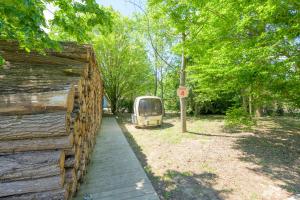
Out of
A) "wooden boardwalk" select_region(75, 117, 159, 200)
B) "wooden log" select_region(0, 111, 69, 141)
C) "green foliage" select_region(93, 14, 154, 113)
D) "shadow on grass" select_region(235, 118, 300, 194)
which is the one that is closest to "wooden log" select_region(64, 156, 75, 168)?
"wooden log" select_region(0, 111, 69, 141)

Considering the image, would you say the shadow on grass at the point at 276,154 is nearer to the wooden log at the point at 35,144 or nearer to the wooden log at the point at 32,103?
the wooden log at the point at 35,144

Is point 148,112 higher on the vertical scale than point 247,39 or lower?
lower

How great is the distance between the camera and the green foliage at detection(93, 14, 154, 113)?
52.6 feet

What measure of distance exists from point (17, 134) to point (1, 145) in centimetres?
22

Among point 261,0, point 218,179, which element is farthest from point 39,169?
point 261,0

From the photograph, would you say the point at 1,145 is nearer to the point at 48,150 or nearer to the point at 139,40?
the point at 48,150

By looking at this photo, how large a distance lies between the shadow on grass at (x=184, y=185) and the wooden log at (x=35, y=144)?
1949mm

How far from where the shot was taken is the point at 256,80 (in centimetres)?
539

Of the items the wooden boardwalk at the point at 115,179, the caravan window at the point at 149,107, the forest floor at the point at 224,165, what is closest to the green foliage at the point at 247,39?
the forest floor at the point at 224,165

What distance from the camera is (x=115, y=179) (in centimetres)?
412

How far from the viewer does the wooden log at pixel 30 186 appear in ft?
7.70

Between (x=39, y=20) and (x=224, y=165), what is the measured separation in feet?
14.9

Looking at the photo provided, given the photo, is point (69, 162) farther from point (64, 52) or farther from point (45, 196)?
point (64, 52)

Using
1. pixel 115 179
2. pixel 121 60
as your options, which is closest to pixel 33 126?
pixel 115 179
